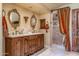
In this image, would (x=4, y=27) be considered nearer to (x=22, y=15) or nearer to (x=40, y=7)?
(x=22, y=15)

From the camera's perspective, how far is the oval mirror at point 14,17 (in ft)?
6.38

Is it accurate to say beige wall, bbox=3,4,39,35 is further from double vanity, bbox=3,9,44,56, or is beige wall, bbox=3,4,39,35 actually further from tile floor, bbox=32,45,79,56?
tile floor, bbox=32,45,79,56

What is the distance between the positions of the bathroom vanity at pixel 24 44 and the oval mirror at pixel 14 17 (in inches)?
7.7

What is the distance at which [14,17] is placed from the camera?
6.53 ft

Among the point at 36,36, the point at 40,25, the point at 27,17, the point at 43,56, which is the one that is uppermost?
the point at 27,17

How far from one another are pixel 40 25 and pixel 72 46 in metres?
0.63

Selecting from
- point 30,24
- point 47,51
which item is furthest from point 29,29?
point 47,51

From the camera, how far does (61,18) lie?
2.02m

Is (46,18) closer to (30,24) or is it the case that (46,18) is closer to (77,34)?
(30,24)

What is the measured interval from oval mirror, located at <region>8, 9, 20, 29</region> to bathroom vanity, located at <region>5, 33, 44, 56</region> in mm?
195

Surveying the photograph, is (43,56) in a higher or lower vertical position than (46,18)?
lower

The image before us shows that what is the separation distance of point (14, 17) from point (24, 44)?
46cm

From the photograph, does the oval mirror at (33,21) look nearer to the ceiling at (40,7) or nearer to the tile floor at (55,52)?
the ceiling at (40,7)

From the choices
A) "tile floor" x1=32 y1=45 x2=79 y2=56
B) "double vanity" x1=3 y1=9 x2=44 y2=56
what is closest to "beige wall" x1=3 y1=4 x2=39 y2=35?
"double vanity" x1=3 y1=9 x2=44 y2=56
